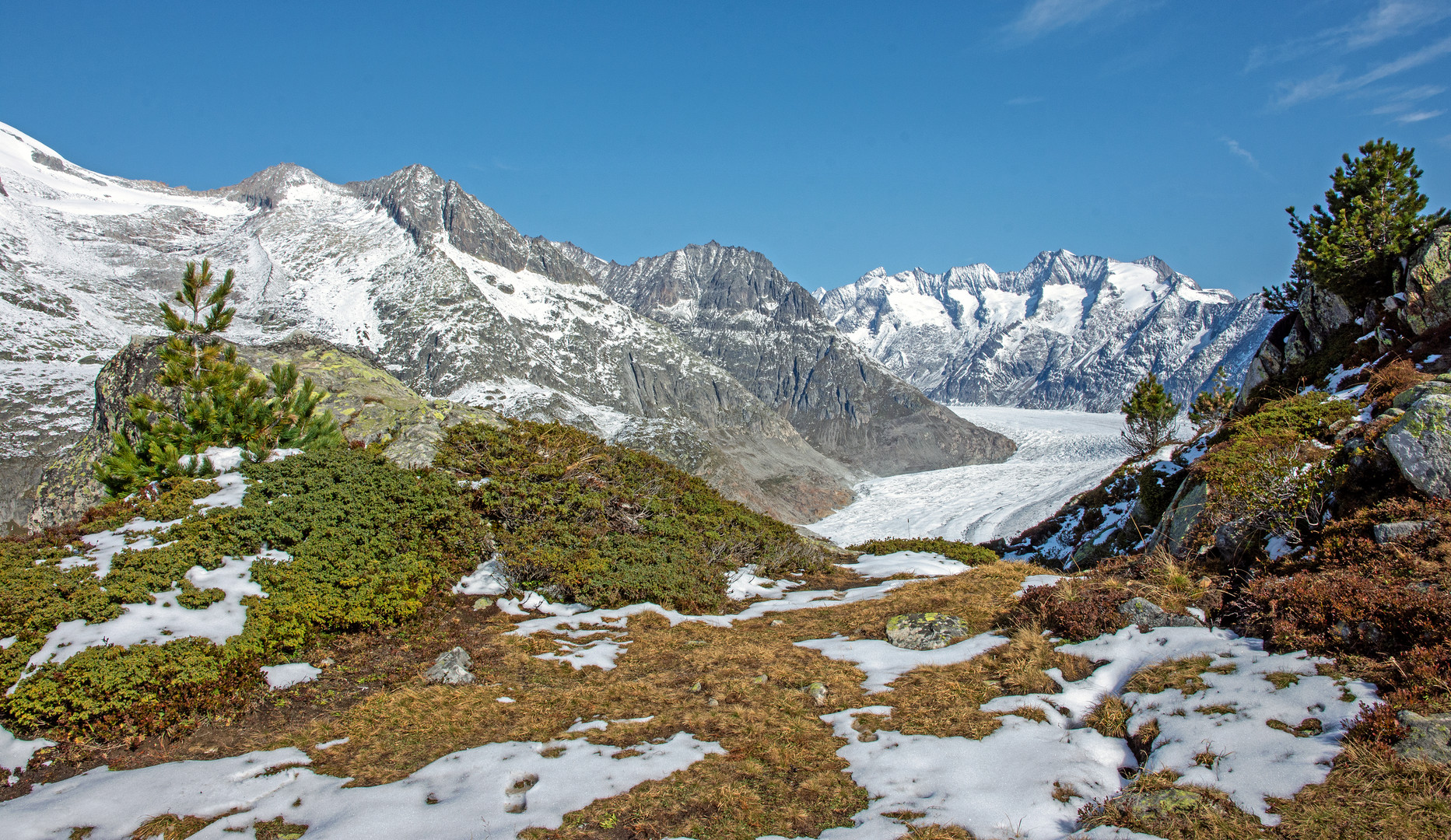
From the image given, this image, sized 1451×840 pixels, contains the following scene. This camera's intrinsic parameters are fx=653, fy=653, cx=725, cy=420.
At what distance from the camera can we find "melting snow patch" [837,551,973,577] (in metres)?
18.9

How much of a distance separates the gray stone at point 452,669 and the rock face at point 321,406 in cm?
887

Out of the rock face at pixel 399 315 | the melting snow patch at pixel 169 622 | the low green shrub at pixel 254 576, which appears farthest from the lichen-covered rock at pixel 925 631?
the rock face at pixel 399 315

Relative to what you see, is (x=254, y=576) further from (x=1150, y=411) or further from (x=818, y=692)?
(x=1150, y=411)

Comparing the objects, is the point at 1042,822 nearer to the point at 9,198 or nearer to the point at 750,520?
the point at 750,520

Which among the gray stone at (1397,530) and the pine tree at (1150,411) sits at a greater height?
the pine tree at (1150,411)

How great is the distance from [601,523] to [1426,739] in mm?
13254

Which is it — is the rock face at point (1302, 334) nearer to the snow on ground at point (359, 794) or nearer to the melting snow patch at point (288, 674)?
the snow on ground at point (359, 794)

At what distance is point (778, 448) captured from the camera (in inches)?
5669

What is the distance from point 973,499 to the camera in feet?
252

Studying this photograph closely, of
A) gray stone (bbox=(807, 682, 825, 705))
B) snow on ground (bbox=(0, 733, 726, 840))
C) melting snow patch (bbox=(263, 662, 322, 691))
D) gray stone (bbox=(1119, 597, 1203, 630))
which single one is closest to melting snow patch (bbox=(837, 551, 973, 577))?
gray stone (bbox=(1119, 597, 1203, 630))

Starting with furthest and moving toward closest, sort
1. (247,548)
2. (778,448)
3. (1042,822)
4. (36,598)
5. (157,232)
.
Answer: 1. (157,232)
2. (778,448)
3. (247,548)
4. (36,598)
5. (1042,822)

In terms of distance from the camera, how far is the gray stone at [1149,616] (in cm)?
866

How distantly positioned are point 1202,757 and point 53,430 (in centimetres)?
10663

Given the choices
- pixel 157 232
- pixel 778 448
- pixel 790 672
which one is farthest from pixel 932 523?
pixel 157 232
